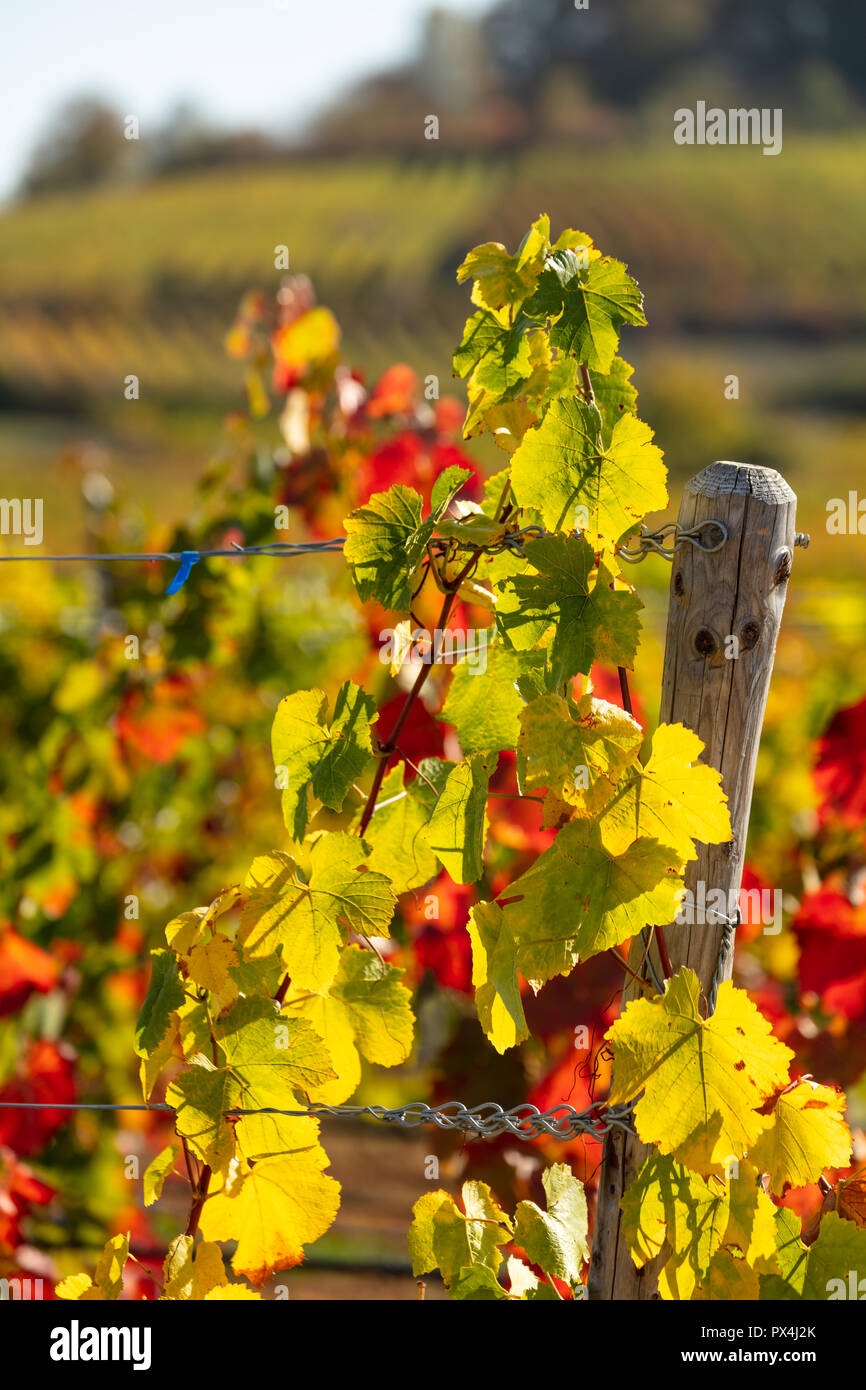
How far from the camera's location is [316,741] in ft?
3.51

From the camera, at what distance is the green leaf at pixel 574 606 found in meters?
0.98

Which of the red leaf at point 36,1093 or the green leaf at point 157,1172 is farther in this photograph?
the red leaf at point 36,1093

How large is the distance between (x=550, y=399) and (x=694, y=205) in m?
40.6

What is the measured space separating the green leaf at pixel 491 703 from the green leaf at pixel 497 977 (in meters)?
0.18

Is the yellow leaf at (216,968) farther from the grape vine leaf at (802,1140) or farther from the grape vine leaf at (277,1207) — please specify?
the grape vine leaf at (802,1140)

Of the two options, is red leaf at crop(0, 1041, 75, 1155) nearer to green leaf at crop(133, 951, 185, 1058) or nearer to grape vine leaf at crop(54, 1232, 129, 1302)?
grape vine leaf at crop(54, 1232, 129, 1302)

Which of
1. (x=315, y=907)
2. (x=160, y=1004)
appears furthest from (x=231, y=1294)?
(x=315, y=907)

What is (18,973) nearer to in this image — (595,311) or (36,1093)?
(36,1093)

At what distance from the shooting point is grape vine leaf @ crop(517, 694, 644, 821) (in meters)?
0.96

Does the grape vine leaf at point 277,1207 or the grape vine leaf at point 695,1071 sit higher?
the grape vine leaf at point 695,1071

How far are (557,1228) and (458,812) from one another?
1.50 feet

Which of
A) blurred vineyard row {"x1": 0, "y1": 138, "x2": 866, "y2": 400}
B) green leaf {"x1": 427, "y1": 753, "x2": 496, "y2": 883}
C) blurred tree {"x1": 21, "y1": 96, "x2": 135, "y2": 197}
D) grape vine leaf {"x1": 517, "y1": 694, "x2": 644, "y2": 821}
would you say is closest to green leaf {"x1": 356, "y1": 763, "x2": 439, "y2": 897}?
green leaf {"x1": 427, "y1": 753, "x2": 496, "y2": 883}

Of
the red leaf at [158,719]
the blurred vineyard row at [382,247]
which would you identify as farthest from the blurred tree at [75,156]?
the red leaf at [158,719]

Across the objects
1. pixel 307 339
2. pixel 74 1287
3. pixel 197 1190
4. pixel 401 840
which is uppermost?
pixel 307 339
